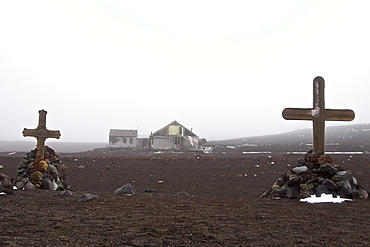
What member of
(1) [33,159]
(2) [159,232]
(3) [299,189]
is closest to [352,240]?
(2) [159,232]

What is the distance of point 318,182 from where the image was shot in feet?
25.6

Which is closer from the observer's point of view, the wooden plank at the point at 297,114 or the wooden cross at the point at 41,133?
the wooden plank at the point at 297,114

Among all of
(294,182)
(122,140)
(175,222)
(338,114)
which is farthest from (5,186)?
(122,140)

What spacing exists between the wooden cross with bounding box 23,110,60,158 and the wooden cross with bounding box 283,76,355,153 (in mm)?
9305

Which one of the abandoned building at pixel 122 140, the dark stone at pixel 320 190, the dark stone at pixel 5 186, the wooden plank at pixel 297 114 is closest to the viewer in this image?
the dark stone at pixel 320 190

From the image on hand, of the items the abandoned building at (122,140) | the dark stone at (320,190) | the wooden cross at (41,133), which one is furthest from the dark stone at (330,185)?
the abandoned building at (122,140)

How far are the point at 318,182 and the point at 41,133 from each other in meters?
10.5

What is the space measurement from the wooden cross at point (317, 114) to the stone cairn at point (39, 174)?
855 cm

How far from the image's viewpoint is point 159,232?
4.43 m

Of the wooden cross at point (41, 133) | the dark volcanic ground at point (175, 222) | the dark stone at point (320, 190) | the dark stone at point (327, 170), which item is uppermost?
the wooden cross at point (41, 133)

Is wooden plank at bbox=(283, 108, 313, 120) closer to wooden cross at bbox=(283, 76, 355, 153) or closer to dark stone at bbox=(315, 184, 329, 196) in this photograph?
wooden cross at bbox=(283, 76, 355, 153)

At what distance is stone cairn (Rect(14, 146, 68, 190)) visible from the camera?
31.3 ft

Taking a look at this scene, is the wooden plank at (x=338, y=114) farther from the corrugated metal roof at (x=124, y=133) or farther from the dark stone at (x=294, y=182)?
the corrugated metal roof at (x=124, y=133)

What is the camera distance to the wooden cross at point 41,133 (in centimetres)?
1098
